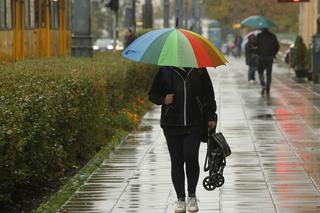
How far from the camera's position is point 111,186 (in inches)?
497

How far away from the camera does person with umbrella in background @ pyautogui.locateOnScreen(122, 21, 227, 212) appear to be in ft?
35.1

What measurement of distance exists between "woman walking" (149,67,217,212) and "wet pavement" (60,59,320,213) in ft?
1.22

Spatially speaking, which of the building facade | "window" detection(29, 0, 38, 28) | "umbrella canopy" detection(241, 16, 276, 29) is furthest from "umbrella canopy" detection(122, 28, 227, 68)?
the building facade

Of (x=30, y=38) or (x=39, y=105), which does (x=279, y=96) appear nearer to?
(x=30, y=38)

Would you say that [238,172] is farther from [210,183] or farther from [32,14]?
[32,14]

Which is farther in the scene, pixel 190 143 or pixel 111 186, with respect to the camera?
pixel 111 186

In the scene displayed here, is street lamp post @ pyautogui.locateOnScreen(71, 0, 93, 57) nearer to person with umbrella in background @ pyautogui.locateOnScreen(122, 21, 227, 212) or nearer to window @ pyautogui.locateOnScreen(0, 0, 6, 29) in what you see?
window @ pyautogui.locateOnScreen(0, 0, 6, 29)

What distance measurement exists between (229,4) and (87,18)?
5952cm

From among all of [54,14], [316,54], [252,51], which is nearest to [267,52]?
[252,51]

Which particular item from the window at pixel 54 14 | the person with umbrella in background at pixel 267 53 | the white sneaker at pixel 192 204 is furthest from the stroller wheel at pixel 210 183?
the window at pixel 54 14

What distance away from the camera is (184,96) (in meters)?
10.8

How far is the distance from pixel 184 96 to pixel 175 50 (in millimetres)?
556

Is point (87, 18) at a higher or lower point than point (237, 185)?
higher

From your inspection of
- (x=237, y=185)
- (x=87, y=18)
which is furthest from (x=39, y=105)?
(x=87, y=18)
